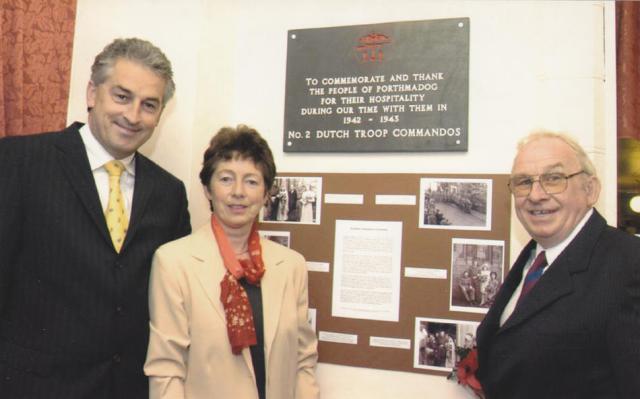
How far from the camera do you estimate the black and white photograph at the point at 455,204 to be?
196 centimetres

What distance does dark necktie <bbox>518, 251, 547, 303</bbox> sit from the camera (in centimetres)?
149

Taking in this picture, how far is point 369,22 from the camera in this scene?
2154 millimetres

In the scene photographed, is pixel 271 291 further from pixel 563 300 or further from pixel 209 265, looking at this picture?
pixel 563 300

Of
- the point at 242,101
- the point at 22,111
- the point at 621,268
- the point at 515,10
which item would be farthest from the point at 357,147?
the point at 22,111

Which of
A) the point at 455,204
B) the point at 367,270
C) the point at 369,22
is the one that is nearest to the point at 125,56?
A: the point at 369,22

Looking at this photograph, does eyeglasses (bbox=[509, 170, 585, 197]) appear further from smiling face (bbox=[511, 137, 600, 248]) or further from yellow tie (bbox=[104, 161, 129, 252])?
yellow tie (bbox=[104, 161, 129, 252])

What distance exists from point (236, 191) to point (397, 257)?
0.73 m

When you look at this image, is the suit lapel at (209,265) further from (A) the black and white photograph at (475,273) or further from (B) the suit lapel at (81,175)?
(A) the black and white photograph at (475,273)

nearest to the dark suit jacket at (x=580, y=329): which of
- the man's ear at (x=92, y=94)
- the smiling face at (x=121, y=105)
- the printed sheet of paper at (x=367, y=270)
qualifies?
the printed sheet of paper at (x=367, y=270)

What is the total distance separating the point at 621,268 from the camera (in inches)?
49.6

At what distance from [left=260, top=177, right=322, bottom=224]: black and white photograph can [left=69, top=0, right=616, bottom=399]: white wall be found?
0.07 m

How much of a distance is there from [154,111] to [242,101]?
0.66m

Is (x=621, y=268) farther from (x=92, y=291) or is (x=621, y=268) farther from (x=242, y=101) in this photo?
(x=242, y=101)

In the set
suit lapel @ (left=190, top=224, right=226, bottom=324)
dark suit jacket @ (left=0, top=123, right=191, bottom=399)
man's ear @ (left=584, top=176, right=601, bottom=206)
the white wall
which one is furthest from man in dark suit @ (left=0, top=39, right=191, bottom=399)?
man's ear @ (left=584, top=176, right=601, bottom=206)
